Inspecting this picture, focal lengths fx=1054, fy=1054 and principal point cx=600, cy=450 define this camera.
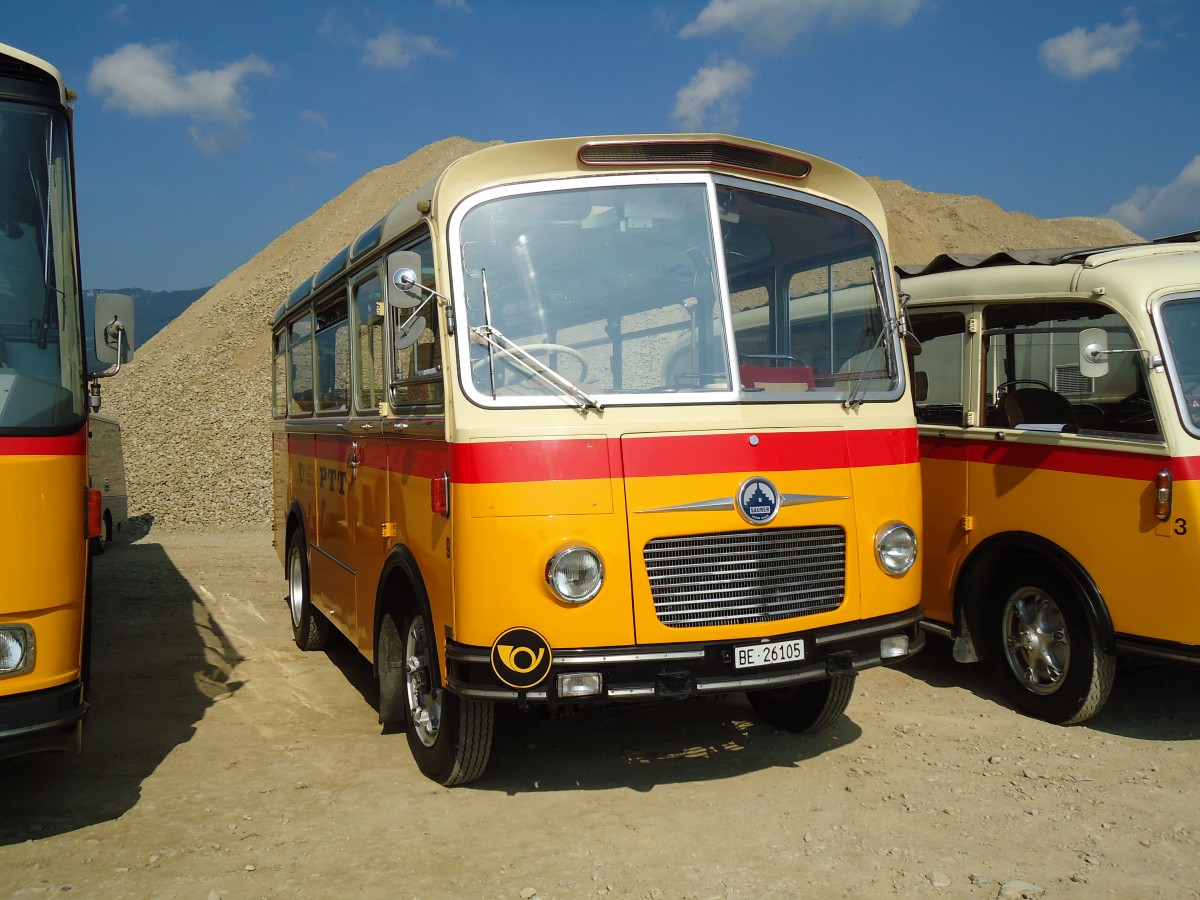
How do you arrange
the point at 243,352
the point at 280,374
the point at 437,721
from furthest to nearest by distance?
the point at 243,352
the point at 280,374
the point at 437,721

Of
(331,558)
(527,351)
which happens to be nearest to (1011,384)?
(527,351)

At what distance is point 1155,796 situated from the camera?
16.3 feet

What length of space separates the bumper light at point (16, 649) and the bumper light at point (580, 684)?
216 cm

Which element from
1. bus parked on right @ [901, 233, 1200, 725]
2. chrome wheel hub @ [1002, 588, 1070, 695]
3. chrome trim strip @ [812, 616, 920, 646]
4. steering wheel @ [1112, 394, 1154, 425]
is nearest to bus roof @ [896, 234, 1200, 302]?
bus parked on right @ [901, 233, 1200, 725]

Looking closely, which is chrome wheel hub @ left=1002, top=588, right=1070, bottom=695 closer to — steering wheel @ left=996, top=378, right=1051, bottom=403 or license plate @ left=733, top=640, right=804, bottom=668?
steering wheel @ left=996, top=378, right=1051, bottom=403

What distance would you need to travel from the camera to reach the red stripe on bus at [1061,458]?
547cm

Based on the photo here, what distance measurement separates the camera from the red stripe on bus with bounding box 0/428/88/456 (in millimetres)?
4277

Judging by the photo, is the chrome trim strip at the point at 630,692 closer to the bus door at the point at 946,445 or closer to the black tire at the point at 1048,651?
the black tire at the point at 1048,651

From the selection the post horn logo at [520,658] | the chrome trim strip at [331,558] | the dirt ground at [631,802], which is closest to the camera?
the dirt ground at [631,802]

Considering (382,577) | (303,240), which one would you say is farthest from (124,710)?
(303,240)

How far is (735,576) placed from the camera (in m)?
4.66

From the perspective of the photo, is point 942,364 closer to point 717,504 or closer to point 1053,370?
point 1053,370

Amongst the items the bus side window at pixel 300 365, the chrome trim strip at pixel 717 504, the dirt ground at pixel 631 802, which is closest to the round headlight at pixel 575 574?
the chrome trim strip at pixel 717 504

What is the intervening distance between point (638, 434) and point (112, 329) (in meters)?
2.57
